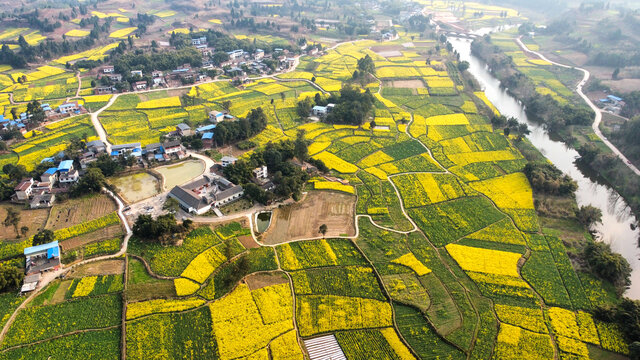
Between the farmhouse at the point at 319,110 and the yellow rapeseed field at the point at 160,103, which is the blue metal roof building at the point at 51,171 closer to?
the yellow rapeseed field at the point at 160,103

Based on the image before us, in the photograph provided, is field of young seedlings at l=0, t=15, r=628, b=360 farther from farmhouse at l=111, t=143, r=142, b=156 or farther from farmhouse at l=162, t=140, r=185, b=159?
farmhouse at l=111, t=143, r=142, b=156

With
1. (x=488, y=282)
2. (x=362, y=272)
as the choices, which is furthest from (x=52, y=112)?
(x=488, y=282)

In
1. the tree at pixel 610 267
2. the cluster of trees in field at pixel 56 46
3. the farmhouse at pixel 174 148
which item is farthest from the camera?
the cluster of trees in field at pixel 56 46

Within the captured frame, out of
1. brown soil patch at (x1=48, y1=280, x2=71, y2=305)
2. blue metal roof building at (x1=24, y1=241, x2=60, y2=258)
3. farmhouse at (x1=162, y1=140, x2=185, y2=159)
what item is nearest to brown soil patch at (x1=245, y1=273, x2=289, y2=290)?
brown soil patch at (x1=48, y1=280, x2=71, y2=305)

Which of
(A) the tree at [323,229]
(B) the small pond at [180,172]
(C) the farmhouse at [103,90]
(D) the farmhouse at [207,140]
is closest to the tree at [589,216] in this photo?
(A) the tree at [323,229]

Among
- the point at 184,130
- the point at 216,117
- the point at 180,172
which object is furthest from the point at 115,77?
the point at 180,172
